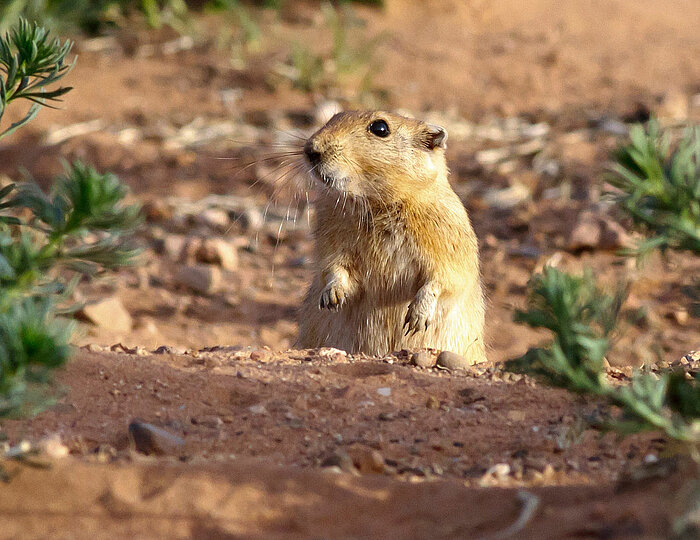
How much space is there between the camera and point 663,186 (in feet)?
8.48

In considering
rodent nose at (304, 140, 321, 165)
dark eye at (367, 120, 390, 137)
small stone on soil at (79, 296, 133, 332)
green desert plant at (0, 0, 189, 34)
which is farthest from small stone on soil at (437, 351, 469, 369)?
green desert plant at (0, 0, 189, 34)

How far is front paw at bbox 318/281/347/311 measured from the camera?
16.9ft

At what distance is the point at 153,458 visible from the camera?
289 cm

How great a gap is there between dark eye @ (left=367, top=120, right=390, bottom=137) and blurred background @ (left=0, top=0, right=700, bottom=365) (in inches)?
59.3

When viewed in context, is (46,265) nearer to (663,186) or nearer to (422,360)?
(663,186)

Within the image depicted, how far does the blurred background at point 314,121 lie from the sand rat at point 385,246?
1.40m

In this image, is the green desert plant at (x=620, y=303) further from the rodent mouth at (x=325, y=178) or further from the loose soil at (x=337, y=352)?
the rodent mouth at (x=325, y=178)

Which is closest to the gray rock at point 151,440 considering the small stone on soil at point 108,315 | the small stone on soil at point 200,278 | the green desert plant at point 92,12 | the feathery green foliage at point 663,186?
the feathery green foliage at point 663,186

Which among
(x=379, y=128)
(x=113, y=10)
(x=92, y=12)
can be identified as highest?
(x=113, y=10)

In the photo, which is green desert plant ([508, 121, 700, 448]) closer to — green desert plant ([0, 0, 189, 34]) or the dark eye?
the dark eye

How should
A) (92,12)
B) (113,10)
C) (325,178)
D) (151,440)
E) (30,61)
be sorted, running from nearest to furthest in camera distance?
(151,440) < (30,61) < (325,178) < (92,12) < (113,10)

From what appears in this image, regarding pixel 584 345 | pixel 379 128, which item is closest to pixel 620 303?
pixel 584 345

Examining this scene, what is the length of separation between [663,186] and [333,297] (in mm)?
2758

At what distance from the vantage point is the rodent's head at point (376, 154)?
5.08 m
